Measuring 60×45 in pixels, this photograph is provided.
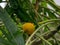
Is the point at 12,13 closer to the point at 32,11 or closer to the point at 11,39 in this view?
the point at 32,11

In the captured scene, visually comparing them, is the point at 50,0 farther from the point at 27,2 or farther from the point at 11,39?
the point at 11,39

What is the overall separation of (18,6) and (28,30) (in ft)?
0.35

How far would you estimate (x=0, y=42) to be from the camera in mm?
451

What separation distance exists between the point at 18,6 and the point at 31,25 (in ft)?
0.31

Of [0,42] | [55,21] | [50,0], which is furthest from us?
[50,0]

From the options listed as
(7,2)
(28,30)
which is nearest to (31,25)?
(28,30)

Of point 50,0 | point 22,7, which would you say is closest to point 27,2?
point 22,7

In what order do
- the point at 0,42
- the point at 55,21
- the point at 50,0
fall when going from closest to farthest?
the point at 0,42
the point at 55,21
the point at 50,0

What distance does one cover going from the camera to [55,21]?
56 centimetres

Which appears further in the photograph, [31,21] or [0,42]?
[31,21]

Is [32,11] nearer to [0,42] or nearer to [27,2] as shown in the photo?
[27,2]

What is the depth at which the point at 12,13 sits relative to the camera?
2.06 feet

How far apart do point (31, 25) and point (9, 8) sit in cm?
11

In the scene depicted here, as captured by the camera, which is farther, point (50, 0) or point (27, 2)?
point (50, 0)
